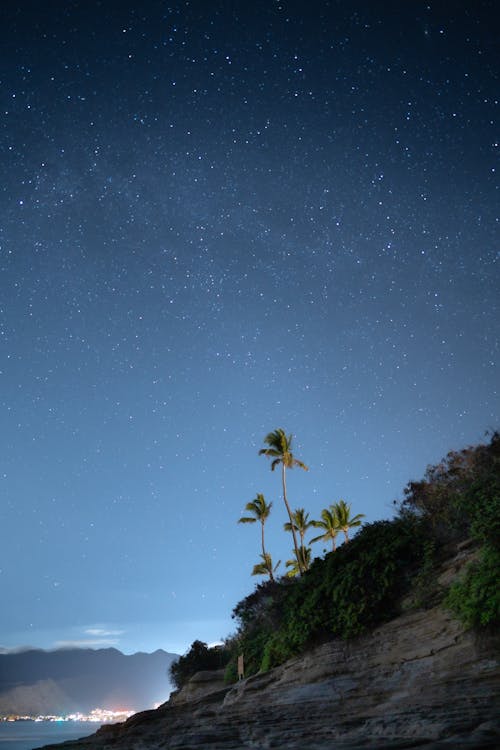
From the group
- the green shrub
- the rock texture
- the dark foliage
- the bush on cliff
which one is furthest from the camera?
the dark foliage

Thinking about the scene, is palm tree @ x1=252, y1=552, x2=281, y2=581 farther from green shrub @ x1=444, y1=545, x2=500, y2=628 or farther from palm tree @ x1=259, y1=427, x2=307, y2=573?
green shrub @ x1=444, y1=545, x2=500, y2=628

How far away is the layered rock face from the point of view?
11.9 m

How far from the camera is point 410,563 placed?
701 inches

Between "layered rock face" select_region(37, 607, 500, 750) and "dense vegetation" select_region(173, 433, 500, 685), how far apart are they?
68 centimetres

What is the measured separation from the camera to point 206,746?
18078mm

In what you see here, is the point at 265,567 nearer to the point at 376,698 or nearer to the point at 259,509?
the point at 259,509

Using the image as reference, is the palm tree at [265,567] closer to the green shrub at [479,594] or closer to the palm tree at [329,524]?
the palm tree at [329,524]

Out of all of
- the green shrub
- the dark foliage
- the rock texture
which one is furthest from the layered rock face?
the dark foliage

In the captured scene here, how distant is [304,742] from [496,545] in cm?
725

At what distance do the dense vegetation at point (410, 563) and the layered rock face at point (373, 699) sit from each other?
2.22 feet

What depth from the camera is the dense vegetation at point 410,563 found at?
1392 cm

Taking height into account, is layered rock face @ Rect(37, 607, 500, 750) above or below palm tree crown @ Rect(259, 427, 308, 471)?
below

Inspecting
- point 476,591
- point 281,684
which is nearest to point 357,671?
point 281,684

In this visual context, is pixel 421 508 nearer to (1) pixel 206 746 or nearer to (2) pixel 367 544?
(2) pixel 367 544
